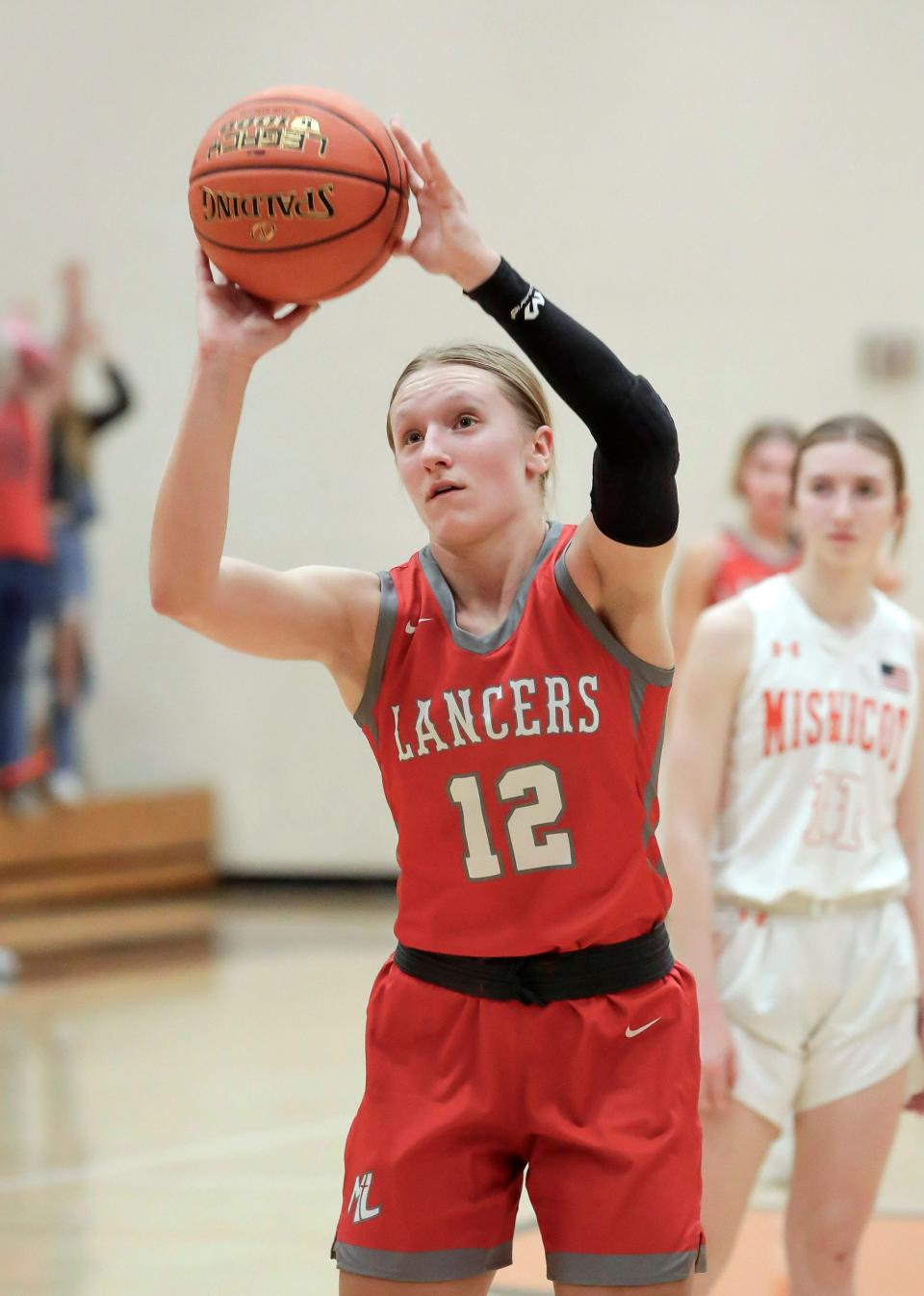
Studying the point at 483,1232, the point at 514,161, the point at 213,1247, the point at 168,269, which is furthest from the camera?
the point at 168,269

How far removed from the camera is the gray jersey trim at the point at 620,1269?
87.9 inches

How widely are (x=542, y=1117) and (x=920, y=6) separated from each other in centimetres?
804

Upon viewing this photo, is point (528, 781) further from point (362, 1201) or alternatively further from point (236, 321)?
point (236, 321)

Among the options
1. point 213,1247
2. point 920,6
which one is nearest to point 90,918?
point 213,1247

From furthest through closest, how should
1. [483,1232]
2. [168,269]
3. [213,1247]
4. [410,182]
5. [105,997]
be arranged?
1. [168,269]
2. [105,997]
3. [213,1247]
4. [410,182]
5. [483,1232]

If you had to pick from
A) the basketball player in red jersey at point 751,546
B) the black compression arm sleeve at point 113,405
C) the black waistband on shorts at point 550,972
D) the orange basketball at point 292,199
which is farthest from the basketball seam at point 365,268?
the black compression arm sleeve at point 113,405

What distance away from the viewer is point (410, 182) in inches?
97.1

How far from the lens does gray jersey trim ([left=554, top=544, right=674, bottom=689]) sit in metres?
2.41

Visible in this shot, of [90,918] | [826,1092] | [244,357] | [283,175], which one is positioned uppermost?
[283,175]

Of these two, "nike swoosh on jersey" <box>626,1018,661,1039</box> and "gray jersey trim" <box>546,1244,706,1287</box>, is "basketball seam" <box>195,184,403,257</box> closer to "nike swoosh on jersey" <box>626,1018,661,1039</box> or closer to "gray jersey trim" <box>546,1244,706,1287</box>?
"nike swoosh on jersey" <box>626,1018,661,1039</box>

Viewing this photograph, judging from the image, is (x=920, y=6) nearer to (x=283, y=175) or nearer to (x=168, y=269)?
(x=168, y=269)

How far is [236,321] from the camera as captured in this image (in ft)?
7.82

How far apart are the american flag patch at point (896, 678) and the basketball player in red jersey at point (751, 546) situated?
278 centimetres

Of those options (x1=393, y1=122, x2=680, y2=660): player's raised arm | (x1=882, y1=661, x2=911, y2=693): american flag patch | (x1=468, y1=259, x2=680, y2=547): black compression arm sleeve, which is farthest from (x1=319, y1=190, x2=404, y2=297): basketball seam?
(x1=882, y1=661, x2=911, y2=693): american flag patch
